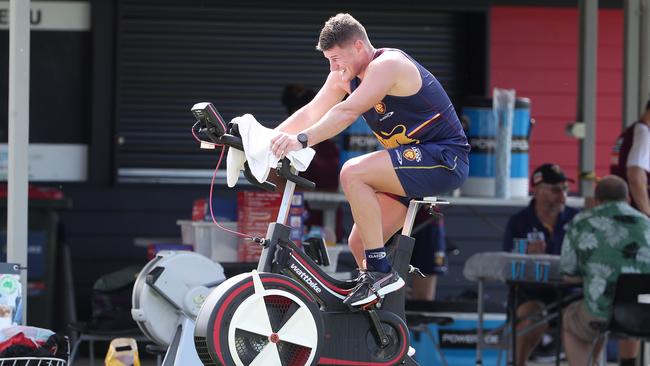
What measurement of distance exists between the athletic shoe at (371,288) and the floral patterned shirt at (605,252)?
2290 millimetres

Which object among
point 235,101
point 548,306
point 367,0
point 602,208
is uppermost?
point 367,0

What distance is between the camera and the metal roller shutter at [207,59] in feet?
31.1

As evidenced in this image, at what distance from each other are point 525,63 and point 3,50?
381 centimetres

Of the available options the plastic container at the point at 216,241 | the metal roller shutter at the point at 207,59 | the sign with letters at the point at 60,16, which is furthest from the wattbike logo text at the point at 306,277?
the sign with letters at the point at 60,16

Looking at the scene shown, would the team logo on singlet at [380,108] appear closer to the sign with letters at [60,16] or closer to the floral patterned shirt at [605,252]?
the floral patterned shirt at [605,252]

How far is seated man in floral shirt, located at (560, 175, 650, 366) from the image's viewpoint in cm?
695

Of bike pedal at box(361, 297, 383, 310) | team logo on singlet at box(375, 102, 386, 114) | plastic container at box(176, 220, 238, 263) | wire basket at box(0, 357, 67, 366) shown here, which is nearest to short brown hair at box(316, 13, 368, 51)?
team logo on singlet at box(375, 102, 386, 114)

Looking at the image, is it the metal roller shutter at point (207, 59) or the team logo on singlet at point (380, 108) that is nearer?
the team logo on singlet at point (380, 108)

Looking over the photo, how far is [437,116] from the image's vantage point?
16.6ft

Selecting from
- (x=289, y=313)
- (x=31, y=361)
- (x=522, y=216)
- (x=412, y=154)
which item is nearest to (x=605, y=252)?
(x=522, y=216)

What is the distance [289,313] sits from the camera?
4.77 meters

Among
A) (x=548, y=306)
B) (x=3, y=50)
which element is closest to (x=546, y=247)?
(x=548, y=306)

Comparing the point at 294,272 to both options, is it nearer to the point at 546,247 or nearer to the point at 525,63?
the point at 546,247

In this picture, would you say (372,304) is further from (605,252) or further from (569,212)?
(569,212)
